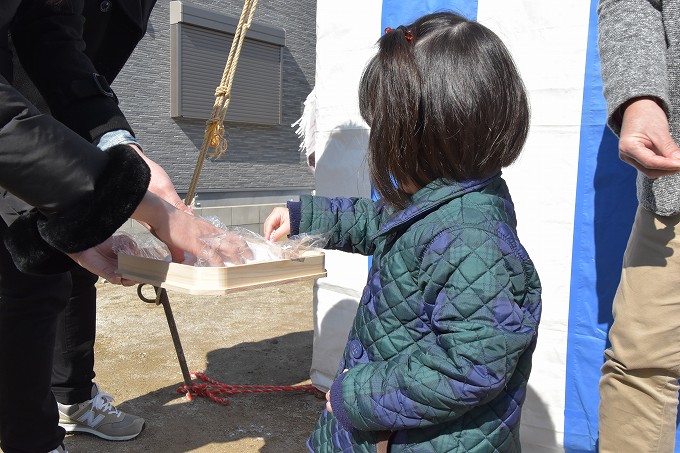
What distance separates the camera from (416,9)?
2148 mm

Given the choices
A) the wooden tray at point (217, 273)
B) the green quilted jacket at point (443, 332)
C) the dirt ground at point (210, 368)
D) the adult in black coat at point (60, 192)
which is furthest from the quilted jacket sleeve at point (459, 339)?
the dirt ground at point (210, 368)

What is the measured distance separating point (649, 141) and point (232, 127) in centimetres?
661

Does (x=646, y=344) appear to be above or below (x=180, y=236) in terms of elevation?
below

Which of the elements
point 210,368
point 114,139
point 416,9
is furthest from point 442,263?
point 210,368

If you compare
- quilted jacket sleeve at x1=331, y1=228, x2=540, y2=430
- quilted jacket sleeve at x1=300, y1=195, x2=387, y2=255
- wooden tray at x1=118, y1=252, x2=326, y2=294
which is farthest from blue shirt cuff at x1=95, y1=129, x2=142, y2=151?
quilted jacket sleeve at x1=331, y1=228, x2=540, y2=430

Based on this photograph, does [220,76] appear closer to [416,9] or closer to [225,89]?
[225,89]

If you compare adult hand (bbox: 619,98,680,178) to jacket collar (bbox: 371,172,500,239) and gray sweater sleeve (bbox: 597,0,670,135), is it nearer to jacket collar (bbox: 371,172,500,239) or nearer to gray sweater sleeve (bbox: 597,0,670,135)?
gray sweater sleeve (bbox: 597,0,670,135)

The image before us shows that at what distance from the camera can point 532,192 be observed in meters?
1.95

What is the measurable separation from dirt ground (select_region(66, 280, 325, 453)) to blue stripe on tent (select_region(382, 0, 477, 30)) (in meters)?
1.23

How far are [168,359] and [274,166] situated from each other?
5340 mm

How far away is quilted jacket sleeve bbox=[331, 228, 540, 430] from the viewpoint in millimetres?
1045

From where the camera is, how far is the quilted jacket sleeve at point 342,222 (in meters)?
1.47

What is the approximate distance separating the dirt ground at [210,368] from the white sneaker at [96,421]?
0.03 meters

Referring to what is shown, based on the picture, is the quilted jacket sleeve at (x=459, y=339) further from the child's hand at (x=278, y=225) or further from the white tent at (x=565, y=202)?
the white tent at (x=565, y=202)
